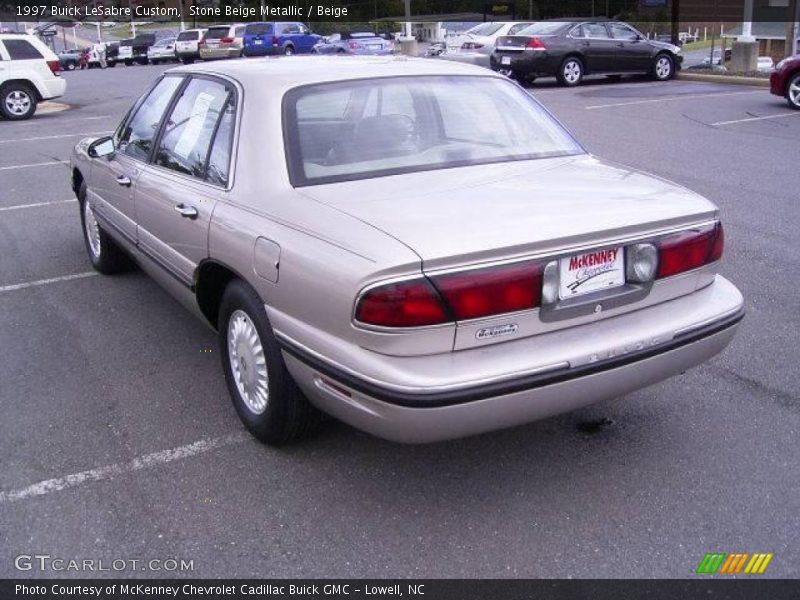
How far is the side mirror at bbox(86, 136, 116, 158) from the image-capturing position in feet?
16.5

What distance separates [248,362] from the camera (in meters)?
3.51

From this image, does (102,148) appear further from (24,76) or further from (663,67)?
(663,67)

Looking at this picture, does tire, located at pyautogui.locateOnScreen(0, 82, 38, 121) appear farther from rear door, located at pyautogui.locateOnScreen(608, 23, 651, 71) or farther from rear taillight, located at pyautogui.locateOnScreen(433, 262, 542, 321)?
rear taillight, located at pyautogui.locateOnScreen(433, 262, 542, 321)

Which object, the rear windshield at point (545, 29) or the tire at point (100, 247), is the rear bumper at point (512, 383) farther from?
the rear windshield at point (545, 29)

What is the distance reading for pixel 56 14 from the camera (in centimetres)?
7325

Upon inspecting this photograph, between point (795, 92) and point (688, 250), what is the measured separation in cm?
1219

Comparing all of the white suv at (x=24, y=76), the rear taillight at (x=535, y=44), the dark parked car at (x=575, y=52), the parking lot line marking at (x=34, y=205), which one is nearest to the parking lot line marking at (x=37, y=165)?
the parking lot line marking at (x=34, y=205)

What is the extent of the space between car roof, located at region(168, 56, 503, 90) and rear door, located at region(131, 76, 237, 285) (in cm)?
12

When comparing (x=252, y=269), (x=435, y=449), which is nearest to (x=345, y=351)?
(x=252, y=269)

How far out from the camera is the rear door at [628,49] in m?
19.0

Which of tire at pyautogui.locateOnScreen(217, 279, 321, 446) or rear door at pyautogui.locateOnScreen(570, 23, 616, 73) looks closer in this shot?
tire at pyautogui.locateOnScreen(217, 279, 321, 446)

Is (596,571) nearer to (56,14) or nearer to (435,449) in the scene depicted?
(435,449)

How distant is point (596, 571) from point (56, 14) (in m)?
81.6
